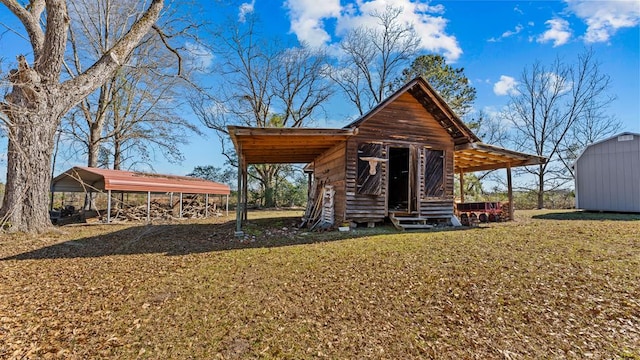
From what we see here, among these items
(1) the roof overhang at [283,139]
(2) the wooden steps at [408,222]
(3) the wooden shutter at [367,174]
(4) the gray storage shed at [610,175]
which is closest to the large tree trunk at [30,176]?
(1) the roof overhang at [283,139]

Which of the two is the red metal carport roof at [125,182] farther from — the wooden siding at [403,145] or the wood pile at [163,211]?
the wooden siding at [403,145]

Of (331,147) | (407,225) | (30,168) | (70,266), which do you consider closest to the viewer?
(70,266)

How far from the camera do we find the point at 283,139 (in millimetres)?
8906

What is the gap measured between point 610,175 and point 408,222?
38.1ft

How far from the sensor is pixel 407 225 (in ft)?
30.6

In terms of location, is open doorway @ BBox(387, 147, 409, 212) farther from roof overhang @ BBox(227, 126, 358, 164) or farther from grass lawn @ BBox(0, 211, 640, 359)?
grass lawn @ BBox(0, 211, 640, 359)

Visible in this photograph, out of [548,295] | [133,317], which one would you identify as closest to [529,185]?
[548,295]

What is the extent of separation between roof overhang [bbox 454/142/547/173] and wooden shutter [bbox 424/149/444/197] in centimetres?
99

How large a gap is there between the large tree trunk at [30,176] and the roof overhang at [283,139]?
16.5ft

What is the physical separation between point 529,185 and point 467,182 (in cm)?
585

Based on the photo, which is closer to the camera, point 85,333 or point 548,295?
point 85,333

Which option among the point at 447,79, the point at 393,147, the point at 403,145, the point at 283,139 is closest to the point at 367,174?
the point at 393,147

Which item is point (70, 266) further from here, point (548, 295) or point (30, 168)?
point (548, 295)

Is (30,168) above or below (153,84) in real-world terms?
below
